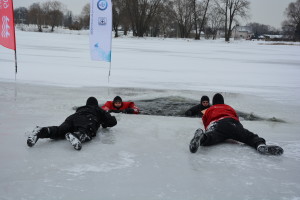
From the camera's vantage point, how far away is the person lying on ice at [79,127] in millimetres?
4199

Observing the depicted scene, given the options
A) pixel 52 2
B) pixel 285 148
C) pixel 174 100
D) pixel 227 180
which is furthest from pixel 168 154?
pixel 52 2

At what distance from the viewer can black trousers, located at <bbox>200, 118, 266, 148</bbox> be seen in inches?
176

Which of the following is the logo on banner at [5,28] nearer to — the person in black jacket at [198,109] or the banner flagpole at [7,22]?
the banner flagpole at [7,22]

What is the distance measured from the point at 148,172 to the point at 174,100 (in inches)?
196

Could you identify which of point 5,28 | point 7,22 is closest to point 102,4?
point 7,22

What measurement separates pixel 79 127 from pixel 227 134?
78.6 inches

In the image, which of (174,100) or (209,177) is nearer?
(209,177)

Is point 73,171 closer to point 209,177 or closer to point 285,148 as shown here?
point 209,177

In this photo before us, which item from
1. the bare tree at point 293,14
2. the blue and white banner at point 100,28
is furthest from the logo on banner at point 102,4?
the bare tree at point 293,14

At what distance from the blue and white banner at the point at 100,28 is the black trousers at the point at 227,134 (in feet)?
19.8

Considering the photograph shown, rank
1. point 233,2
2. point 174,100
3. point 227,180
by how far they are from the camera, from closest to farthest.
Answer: point 227,180
point 174,100
point 233,2

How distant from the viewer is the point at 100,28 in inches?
389

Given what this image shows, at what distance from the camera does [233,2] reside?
56.9 metres

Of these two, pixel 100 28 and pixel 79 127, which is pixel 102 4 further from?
pixel 79 127
